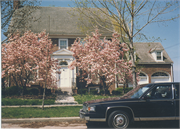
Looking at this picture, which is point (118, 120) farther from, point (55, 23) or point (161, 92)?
point (55, 23)

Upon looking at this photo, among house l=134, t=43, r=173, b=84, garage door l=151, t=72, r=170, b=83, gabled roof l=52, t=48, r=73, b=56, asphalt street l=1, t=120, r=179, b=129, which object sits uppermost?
gabled roof l=52, t=48, r=73, b=56

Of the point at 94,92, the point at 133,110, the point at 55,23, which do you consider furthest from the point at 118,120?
the point at 55,23

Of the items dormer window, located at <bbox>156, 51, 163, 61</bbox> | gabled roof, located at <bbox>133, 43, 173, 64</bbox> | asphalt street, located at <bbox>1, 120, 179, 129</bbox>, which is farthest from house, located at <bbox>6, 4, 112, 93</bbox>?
asphalt street, located at <bbox>1, 120, 179, 129</bbox>

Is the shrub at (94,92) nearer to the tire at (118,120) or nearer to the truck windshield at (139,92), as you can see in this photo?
the truck windshield at (139,92)

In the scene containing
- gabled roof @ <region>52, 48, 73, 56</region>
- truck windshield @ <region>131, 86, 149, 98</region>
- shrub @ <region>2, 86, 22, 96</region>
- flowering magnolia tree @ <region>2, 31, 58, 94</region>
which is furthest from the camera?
gabled roof @ <region>52, 48, 73, 56</region>

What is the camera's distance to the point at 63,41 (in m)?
20.3

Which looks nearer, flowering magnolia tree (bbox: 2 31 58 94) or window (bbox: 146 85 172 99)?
window (bbox: 146 85 172 99)

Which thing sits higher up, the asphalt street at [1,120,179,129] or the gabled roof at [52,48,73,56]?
the gabled roof at [52,48,73,56]

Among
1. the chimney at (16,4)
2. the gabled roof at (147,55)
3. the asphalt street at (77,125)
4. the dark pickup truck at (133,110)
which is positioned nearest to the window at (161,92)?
the dark pickup truck at (133,110)

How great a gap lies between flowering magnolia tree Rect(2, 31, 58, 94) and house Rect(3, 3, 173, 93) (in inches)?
64.7

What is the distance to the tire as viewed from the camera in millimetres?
6262

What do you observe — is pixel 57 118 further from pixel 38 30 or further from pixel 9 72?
pixel 38 30

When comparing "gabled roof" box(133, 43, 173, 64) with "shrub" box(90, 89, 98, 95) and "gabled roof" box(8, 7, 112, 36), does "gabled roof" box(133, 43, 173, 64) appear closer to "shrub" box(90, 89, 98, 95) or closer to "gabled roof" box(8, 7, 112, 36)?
"gabled roof" box(8, 7, 112, 36)

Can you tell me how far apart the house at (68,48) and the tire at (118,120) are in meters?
11.3
